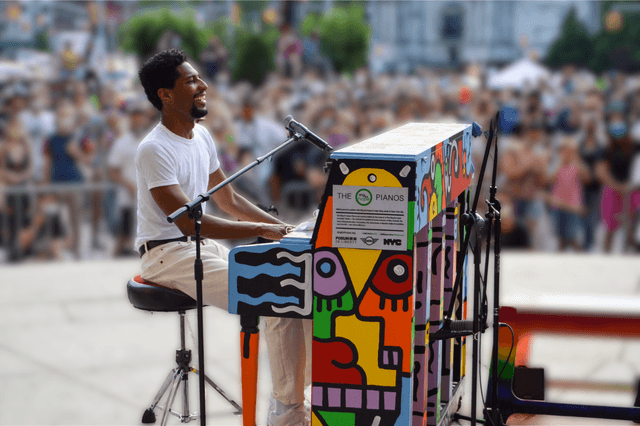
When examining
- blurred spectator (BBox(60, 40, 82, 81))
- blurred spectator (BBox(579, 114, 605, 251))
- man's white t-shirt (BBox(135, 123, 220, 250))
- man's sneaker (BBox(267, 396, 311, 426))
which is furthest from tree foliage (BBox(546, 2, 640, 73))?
man's sneaker (BBox(267, 396, 311, 426))

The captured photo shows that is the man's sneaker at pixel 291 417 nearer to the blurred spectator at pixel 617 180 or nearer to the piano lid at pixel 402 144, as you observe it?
the piano lid at pixel 402 144

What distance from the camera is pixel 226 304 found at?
3.48 m

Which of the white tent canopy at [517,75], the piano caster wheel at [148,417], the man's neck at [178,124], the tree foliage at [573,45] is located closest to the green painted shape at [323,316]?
the man's neck at [178,124]

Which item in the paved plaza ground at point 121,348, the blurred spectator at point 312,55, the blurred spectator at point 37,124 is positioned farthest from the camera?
the blurred spectator at point 312,55

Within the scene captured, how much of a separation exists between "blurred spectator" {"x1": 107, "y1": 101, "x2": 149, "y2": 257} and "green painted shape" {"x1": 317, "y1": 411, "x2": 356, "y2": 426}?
6.57 m

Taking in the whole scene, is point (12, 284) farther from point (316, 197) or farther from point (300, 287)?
point (300, 287)

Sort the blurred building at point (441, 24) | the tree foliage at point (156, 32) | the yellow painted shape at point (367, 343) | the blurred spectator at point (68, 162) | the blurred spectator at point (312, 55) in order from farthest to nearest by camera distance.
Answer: the blurred building at point (441, 24)
the tree foliage at point (156, 32)
the blurred spectator at point (312, 55)
the blurred spectator at point (68, 162)
the yellow painted shape at point (367, 343)

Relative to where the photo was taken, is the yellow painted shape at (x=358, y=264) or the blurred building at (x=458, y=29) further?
the blurred building at (x=458, y=29)

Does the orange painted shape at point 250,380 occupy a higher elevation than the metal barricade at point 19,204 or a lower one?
higher

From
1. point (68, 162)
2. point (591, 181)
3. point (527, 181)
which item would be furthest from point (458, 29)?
point (68, 162)

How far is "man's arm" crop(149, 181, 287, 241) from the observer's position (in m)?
3.38

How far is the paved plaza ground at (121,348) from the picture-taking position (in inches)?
194

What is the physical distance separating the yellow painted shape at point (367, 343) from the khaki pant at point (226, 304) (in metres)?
0.46

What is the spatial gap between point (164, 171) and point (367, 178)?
123 cm
